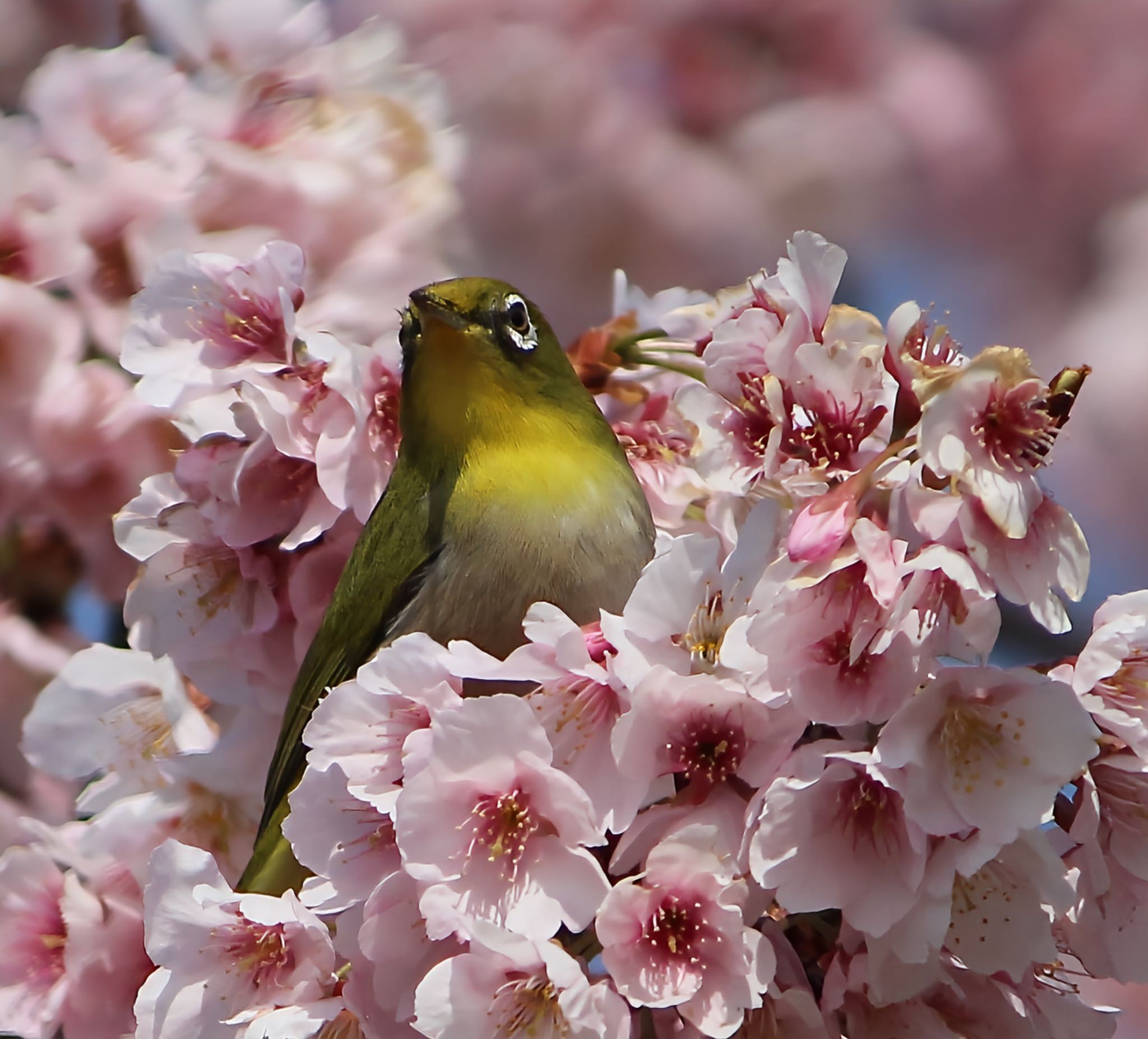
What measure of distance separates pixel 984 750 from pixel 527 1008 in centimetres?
48

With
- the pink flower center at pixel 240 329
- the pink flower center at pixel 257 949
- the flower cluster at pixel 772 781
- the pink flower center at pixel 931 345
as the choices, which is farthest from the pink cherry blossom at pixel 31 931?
the pink flower center at pixel 931 345

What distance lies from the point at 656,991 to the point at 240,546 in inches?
35.5

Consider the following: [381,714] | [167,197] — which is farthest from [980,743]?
[167,197]

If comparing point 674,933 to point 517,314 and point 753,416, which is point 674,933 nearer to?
point 753,416

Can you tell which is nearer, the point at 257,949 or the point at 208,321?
the point at 257,949

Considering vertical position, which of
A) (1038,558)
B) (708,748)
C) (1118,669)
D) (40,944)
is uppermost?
(1038,558)

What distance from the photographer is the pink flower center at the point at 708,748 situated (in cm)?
132

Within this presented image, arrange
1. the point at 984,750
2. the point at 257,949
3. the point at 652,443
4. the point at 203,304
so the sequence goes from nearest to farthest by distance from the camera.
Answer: the point at 984,750 < the point at 257,949 < the point at 203,304 < the point at 652,443

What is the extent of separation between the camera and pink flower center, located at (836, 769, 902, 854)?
1286mm

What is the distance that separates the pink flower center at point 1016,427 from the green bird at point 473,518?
742 millimetres

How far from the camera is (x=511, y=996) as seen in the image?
126 cm

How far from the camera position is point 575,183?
2197mm

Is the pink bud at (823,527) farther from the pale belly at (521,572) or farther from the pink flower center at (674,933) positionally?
the pale belly at (521,572)

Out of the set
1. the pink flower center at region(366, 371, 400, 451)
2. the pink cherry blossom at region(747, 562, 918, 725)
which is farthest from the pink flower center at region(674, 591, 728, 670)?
the pink flower center at region(366, 371, 400, 451)
